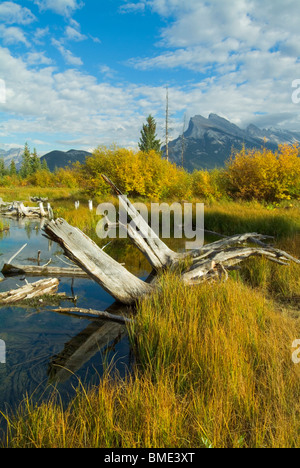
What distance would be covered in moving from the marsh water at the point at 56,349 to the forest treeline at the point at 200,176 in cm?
1404

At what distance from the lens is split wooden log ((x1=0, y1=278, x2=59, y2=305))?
5.38 metres

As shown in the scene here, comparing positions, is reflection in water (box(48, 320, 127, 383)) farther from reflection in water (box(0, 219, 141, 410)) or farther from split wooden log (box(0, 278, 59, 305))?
split wooden log (box(0, 278, 59, 305))

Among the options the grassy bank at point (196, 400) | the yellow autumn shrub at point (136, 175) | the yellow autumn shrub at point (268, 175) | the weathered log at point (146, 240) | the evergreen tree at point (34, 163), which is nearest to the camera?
the grassy bank at point (196, 400)

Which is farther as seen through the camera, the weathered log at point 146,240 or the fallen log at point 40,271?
the fallen log at point 40,271

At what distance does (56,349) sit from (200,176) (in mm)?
20264

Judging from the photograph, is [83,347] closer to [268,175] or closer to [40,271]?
[40,271]

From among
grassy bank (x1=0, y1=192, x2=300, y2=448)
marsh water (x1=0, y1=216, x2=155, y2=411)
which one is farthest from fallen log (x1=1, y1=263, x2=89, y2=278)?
grassy bank (x1=0, y1=192, x2=300, y2=448)

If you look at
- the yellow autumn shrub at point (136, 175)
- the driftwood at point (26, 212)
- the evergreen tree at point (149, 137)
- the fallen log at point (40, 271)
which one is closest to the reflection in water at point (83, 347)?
the fallen log at point (40, 271)

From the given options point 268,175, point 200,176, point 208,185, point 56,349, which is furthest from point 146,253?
point 200,176

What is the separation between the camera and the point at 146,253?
6.11 metres

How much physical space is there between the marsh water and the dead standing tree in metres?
0.75

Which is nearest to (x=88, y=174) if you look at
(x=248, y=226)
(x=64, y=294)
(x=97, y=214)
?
(x=97, y=214)

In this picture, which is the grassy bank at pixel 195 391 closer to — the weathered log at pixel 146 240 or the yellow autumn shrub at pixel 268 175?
the weathered log at pixel 146 240

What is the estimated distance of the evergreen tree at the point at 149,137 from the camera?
51.7m
